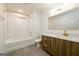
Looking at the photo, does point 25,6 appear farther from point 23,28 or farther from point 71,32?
point 71,32

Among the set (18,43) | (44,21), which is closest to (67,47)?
(44,21)

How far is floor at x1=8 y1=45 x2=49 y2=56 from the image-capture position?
1.58m

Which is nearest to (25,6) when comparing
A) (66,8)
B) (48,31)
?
(48,31)

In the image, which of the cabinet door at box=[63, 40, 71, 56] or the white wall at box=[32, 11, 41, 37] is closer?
the cabinet door at box=[63, 40, 71, 56]

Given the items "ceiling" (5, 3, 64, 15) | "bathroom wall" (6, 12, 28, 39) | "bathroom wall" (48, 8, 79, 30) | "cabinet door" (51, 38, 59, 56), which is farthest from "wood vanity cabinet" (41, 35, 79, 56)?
"ceiling" (5, 3, 64, 15)

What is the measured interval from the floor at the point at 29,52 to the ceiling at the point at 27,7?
70 centimetres

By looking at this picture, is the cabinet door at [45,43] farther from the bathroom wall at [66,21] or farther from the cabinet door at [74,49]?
the cabinet door at [74,49]

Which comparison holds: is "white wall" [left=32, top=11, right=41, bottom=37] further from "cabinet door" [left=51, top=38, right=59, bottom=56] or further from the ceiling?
"cabinet door" [left=51, top=38, right=59, bottom=56]

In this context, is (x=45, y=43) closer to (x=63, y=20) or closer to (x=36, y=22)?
(x=36, y=22)

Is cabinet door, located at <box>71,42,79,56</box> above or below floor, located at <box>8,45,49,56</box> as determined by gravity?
above

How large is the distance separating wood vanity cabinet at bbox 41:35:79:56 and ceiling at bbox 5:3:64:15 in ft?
1.87

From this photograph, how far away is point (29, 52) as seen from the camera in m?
1.62

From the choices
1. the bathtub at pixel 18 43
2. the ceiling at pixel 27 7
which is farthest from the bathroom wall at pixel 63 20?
the bathtub at pixel 18 43

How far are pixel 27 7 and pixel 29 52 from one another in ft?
2.78
